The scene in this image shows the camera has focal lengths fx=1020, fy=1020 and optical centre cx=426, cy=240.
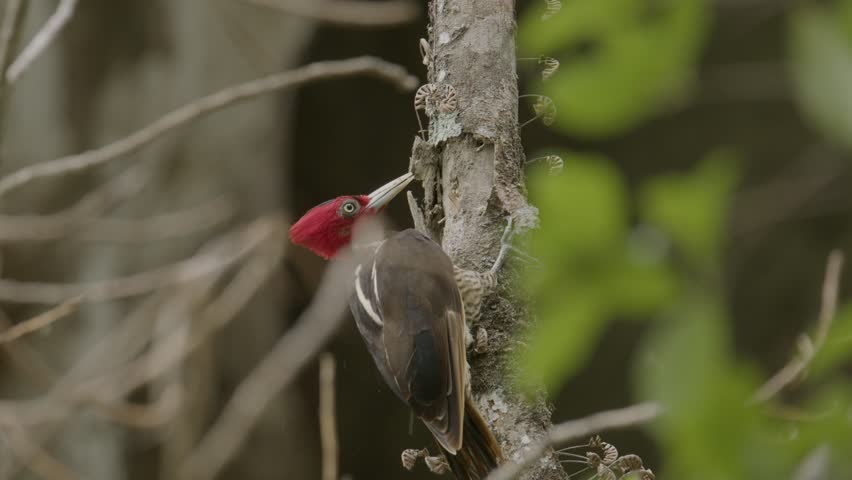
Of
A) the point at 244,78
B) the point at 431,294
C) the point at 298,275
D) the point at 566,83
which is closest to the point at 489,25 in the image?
the point at 431,294

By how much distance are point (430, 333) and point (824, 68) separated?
7.98 ft

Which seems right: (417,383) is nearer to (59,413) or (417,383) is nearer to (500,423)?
(500,423)

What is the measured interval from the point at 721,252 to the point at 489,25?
100 inches

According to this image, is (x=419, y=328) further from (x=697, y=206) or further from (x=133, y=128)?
(x=133, y=128)

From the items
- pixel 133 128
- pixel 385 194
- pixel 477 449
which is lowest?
pixel 477 449

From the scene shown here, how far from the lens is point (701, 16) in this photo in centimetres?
69

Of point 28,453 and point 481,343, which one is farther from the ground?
point 481,343

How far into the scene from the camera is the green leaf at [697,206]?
25.0 inches

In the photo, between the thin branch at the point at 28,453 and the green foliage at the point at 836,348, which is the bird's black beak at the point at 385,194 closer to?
the thin branch at the point at 28,453

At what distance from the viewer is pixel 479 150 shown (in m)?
3.04

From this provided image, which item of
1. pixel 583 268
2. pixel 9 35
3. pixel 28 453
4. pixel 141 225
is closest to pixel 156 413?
pixel 28 453

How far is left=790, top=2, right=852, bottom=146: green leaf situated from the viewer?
63 cm

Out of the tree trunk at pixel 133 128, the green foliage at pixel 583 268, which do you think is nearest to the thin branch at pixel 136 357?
the tree trunk at pixel 133 128

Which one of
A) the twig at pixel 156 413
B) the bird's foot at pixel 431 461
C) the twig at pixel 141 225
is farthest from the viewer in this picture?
the twig at pixel 141 225
